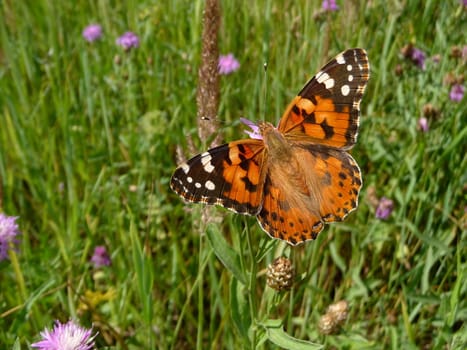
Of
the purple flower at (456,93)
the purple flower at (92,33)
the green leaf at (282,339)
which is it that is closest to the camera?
the green leaf at (282,339)

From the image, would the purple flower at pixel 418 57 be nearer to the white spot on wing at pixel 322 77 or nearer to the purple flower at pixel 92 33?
the white spot on wing at pixel 322 77

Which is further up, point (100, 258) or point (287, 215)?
point (287, 215)

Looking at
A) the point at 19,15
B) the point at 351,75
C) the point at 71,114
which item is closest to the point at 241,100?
the point at 71,114

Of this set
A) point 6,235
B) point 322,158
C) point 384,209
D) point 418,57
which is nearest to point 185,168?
point 322,158

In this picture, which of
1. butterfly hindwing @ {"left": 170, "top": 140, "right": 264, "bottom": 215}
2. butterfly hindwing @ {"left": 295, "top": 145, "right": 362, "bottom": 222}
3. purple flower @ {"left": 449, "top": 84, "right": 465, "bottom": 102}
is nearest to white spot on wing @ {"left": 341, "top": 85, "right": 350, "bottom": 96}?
butterfly hindwing @ {"left": 295, "top": 145, "right": 362, "bottom": 222}

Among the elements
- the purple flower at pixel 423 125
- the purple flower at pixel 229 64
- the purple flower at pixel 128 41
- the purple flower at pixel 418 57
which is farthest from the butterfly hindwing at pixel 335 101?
the purple flower at pixel 128 41

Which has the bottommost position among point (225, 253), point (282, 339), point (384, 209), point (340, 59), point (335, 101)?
point (384, 209)

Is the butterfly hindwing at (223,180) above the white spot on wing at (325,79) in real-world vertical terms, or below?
below

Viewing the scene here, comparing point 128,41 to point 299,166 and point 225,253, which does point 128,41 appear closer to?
point 299,166
